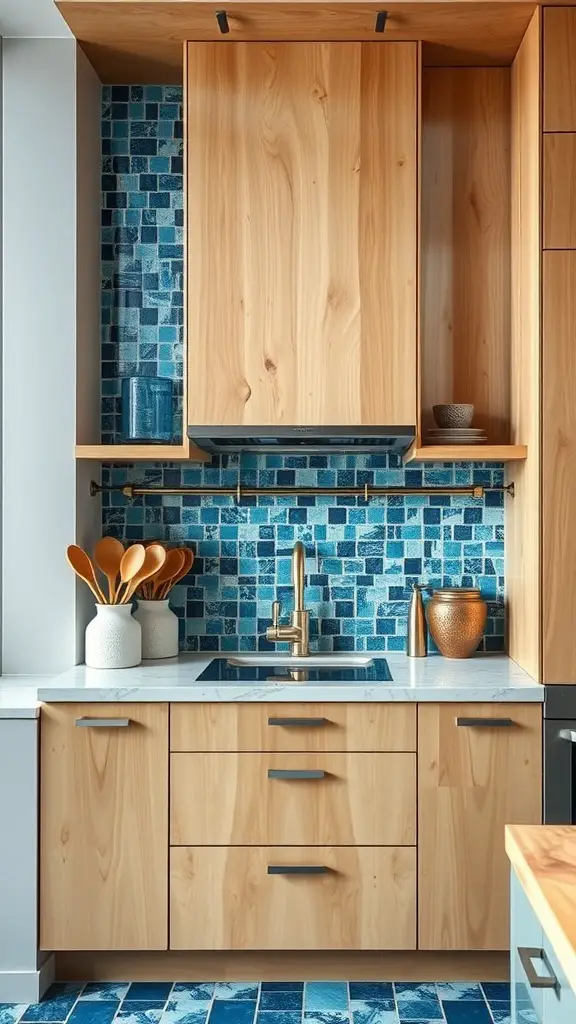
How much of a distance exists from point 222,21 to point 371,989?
2.64m

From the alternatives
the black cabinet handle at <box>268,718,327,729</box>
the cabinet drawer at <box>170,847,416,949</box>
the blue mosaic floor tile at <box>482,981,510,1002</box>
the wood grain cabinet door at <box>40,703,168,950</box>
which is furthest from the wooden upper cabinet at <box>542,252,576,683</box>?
the wood grain cabinet door at <box>40,703,168,950</box>

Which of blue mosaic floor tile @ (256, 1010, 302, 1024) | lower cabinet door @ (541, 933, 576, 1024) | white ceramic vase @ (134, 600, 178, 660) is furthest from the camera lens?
white ceramic vase @ (134, 600, 178, 660)

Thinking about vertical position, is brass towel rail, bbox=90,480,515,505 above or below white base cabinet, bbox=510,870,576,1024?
above

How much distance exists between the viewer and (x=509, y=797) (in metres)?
2.32

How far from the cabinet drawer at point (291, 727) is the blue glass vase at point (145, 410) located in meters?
0.84

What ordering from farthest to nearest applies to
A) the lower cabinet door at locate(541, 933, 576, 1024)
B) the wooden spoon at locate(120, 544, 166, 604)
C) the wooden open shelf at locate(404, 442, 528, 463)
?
the wooden spoon at locate(120, 544, 166, 604) → the wooden open shelf at locate(404, 442, 528, 463) → the lower cabinet door at locate(541, 933, 576, 1024)

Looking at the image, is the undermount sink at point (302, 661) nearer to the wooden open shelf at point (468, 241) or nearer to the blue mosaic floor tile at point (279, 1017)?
the wooden open shelf at point (468, 241)

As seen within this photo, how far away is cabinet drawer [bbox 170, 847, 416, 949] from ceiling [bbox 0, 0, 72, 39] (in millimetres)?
2363

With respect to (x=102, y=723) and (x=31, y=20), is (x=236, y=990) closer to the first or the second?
(x=102, y=723)

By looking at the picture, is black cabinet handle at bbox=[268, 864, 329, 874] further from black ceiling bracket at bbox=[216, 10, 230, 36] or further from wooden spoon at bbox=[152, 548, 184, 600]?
black ceiling bracket at bbox=[216, 10, 230, 36]

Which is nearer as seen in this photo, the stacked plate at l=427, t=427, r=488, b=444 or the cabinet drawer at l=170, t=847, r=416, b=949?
the cabinet drawer at l=170, t=847, r=416, b=949

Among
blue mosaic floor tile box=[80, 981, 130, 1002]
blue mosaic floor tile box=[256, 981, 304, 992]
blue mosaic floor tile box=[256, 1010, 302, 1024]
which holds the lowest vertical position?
blue mosaic floor tile box=[80, 981, 130, 1002]

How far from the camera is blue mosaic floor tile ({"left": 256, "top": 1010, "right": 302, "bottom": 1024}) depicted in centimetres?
221

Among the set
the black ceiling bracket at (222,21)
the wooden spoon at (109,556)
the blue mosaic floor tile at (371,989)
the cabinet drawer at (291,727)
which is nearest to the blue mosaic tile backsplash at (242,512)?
the wooden spoon at (109,556)
